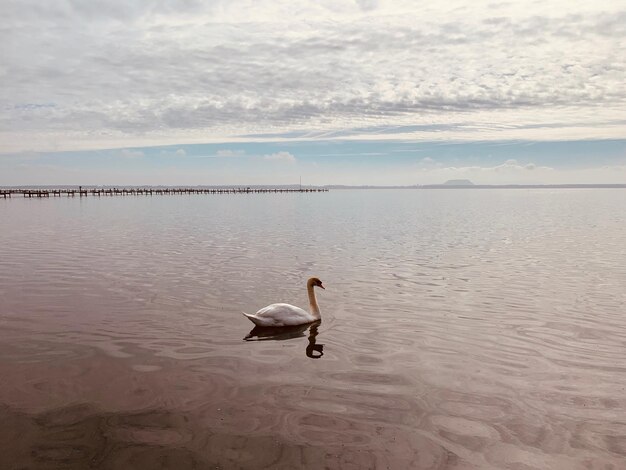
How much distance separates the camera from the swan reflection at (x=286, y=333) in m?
11.5

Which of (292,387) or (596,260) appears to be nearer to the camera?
(292,387)

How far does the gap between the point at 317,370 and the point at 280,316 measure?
290cm

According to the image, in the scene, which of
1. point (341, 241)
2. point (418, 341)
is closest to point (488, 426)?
point (418, 341)

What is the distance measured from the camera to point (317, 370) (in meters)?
9.85

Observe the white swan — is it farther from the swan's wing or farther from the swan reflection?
the swan reflection

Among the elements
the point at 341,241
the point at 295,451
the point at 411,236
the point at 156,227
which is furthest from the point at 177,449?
the point at 156,227

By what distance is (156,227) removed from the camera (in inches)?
1625

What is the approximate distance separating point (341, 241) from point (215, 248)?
8113 mm

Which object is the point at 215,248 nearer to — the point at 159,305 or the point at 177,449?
the point at 159,305

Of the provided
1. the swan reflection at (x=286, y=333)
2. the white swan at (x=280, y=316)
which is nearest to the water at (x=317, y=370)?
the swan reflection at (x=286, y=333)

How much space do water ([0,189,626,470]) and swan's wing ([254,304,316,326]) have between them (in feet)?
1.15

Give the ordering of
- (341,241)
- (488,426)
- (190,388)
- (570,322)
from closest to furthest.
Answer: (488,426) → (190,388) → (570,322) → (341,241)

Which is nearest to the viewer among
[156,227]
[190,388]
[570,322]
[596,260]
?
[190,388]

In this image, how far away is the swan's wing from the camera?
40.7 feet
